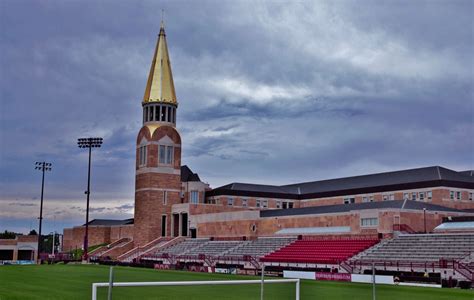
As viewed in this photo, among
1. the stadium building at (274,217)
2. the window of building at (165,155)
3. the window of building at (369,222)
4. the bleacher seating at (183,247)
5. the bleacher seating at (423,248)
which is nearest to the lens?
the bleacher seating at (423,248)

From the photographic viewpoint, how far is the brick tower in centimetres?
10212

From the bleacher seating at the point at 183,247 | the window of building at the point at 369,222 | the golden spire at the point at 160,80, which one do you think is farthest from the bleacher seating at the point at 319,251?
the golden spire at the point at 160,80

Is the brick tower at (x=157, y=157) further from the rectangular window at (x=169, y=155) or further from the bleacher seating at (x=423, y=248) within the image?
the bleacher seating at (x=423, y=248)

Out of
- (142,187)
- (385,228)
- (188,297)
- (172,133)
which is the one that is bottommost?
(188,297)

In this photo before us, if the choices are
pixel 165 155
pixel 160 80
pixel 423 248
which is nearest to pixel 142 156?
pixel 165 155

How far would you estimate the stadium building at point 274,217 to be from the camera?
204ft

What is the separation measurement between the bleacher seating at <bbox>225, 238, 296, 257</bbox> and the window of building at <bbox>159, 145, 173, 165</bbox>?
26818mm

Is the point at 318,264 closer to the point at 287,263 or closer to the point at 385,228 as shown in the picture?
the point at 287,263

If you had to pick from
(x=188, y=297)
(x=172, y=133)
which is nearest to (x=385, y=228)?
(x=188, y=297)

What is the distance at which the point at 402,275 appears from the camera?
49.7 metres

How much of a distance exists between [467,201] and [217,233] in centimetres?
3796

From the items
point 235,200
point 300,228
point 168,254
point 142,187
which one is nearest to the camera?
→ point 300,228

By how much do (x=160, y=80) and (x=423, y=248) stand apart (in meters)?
61.4

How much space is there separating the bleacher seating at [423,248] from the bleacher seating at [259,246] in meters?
16.0
